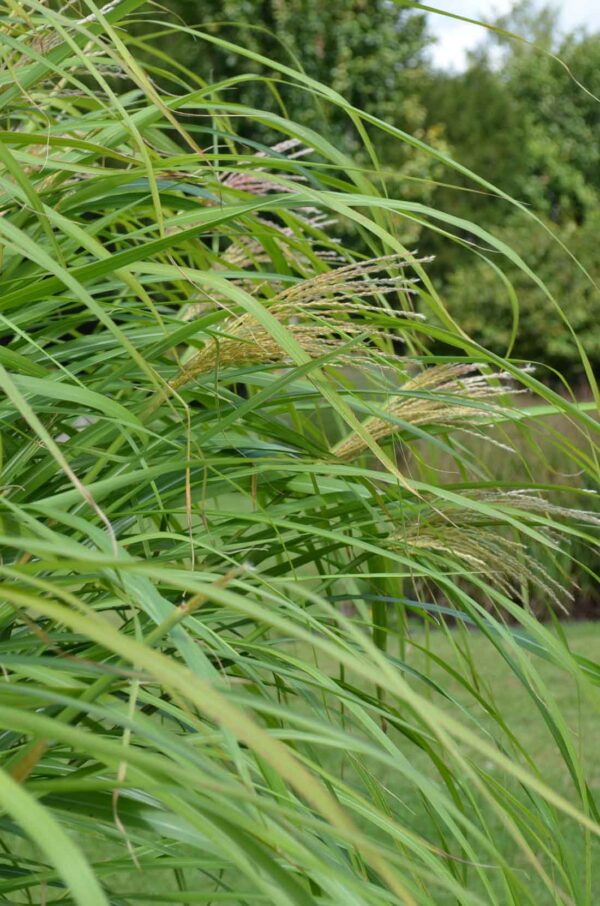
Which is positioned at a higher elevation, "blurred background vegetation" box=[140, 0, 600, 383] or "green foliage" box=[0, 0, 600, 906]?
"blurred background vegetation" box=[140, 0, 600, 383]

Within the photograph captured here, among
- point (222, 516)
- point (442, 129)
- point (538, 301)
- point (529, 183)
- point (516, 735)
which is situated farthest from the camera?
point (529, 183)

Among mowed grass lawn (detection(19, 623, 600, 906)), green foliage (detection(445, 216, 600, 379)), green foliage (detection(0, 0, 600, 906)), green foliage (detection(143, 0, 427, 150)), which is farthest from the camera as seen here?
green foliage (detection(445, 216, 600, 379))

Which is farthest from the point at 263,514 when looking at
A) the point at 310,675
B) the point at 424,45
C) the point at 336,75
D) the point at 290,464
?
the point at 424,45

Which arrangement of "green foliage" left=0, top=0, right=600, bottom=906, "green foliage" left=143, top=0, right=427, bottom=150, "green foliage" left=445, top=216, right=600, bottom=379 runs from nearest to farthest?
"green foliage" left=0, top=0, right=600, bottom=906, "green foliage" left=143, top=0, right=427, bottom=150, "green foliage" left=445, top=216, right=600, bottom=379

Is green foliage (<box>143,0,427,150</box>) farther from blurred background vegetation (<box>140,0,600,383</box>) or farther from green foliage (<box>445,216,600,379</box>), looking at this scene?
green foliage (<box>445,216,600,379</box>)

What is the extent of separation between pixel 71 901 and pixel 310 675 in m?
0.25

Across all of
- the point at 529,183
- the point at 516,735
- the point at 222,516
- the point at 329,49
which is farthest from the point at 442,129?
the point at 222,516

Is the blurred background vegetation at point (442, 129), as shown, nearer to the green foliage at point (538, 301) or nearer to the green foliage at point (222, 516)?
the green foliage at point (538, 301)

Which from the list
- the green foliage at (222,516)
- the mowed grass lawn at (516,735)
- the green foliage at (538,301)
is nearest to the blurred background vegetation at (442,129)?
the green foliage at (538,301)

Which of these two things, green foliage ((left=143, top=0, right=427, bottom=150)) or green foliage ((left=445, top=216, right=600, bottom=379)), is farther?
green foliage ((left=445, top=216, right=600, bottom=379))

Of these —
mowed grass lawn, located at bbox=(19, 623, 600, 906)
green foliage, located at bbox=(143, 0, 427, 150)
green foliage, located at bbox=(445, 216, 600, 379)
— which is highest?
green foliage, located at bbox=(143, 0, 427, 150)

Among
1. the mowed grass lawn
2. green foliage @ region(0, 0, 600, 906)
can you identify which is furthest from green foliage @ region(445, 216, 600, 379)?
green foliage @ region(0, 0, 600, 906)

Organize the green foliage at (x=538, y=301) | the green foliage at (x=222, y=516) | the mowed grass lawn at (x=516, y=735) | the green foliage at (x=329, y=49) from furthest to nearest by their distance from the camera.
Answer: the green foliage at (x=538, y=301), the green foliage at (x=329, y=49), the mowed grass lawn at (x=516, y=735), the green foliage at (x=222, y=516)

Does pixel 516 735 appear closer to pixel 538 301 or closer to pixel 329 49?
pixel 538 301
